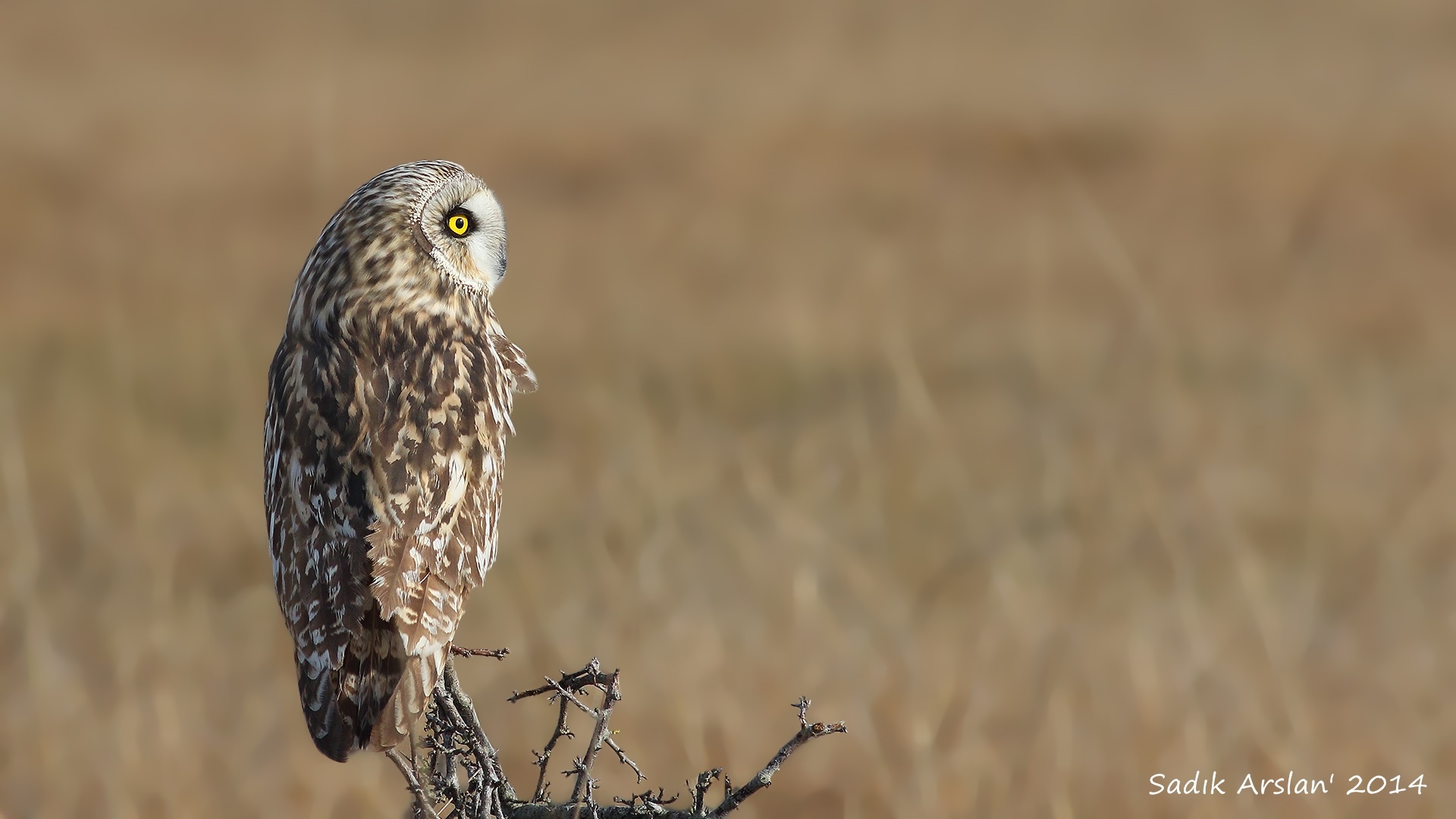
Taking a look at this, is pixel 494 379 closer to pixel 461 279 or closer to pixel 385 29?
pixel 461 279

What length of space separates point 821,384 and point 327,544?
9.69m

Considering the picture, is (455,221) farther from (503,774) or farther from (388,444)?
(503,774)

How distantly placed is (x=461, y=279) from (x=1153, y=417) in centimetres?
744

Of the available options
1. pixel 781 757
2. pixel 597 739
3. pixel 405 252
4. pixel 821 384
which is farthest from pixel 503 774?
pixel 821 384

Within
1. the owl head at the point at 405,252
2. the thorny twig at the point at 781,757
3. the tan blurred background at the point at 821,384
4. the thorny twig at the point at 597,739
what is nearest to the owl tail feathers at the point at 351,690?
the thorny twig at the point at 597,739

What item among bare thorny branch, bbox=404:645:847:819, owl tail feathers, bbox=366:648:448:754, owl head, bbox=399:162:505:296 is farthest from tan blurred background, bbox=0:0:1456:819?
owl tail feathers, bbox=366:648:448:754

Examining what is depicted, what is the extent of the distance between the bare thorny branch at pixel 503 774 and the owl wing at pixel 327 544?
0.39 ft

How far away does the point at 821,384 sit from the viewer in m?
11.9

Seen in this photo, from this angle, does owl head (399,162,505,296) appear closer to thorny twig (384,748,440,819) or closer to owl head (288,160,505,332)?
owl head (288,160,505,332)

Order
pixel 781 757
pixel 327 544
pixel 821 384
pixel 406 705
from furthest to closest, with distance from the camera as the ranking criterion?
pixel 821 384 → pixel 327 544 → pixel 406 705 → pixel 781 757

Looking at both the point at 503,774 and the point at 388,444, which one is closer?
the point at 503,774

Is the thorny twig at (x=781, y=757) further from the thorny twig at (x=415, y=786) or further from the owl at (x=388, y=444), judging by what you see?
the owl at (x=388, y=444)

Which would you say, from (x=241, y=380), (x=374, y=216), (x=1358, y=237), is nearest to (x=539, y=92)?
(x=241, y=380)

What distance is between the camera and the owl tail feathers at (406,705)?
217cm
